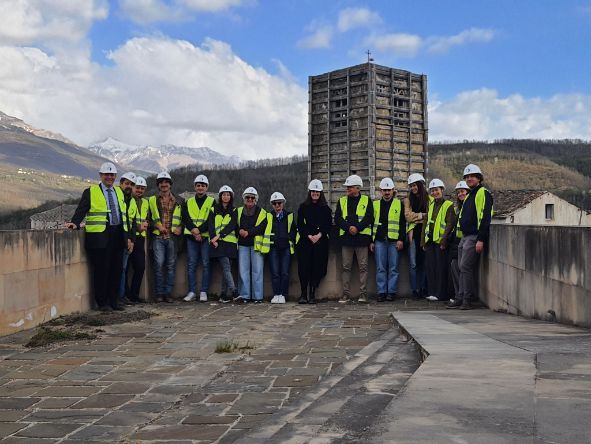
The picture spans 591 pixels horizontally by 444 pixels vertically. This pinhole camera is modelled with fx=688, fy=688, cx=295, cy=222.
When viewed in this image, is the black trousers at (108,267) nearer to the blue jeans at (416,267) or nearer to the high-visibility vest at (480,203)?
the blue jeans at (416,267)

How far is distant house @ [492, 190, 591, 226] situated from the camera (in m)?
45.2

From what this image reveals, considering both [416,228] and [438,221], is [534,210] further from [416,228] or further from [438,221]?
[438,221]

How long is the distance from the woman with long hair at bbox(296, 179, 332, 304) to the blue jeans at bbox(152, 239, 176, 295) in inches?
77.5

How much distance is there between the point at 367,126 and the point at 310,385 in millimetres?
33296

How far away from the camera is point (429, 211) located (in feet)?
32.4

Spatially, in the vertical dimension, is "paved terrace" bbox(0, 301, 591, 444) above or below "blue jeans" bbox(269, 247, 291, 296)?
below

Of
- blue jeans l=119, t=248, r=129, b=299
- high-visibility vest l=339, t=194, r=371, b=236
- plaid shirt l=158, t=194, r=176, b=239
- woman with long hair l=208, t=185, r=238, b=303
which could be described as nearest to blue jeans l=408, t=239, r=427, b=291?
high-visibility vest l=339, t=194, r=371, b=236

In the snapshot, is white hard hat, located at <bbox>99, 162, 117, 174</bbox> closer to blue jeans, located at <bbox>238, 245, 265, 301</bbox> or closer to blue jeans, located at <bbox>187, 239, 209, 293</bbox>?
blue jeans, located at <bbox>187, 239, 209, 293</bbox>

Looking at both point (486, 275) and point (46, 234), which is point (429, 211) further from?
point (46, 234)

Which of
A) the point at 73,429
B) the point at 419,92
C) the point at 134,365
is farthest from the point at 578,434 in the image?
the point at 419,92

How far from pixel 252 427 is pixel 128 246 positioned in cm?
629

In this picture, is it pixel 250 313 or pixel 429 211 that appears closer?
pixel 250 313

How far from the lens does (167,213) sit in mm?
10523

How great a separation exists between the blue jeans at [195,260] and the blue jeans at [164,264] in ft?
0.85
